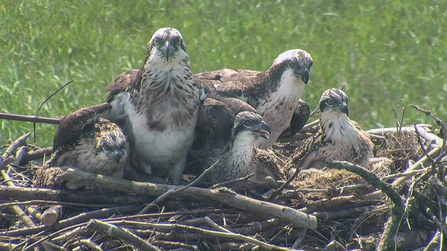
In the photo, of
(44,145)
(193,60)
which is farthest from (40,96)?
(193,60)

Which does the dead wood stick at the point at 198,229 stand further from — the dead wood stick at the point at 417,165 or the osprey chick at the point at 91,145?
the dead wood stick at the point at 417,165

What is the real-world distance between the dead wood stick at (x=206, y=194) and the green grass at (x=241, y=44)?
4782mm

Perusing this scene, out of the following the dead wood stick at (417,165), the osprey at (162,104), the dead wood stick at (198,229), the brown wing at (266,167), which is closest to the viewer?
the dead wood stick at (198,229)

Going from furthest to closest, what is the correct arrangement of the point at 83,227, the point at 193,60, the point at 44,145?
the point at 193,60 < the point at 44,145 < the point at 83,227

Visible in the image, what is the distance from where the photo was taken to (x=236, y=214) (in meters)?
6.79

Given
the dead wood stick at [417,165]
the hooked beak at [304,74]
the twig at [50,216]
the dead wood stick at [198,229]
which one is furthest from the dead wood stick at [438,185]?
the twig at [50,216]

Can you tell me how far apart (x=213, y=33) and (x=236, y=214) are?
7.72 meters

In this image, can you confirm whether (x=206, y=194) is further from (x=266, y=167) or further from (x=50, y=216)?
(x=50, y=216)

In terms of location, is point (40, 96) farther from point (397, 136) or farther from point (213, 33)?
point (397, 136)

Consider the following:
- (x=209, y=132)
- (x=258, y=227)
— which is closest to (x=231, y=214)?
(x=258, y=227)

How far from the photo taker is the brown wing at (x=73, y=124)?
7.45 meters

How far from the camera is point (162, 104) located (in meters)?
7.55

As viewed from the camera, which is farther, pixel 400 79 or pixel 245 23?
pixel 245 23

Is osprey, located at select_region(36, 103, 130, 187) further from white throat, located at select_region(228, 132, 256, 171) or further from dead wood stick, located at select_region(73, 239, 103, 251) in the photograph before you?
white throat, located at select_region(228, 132, 256, 171)
